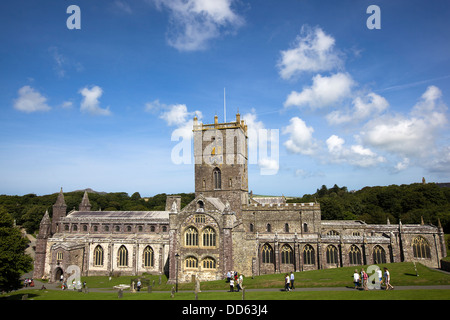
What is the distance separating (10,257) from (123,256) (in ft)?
63.4

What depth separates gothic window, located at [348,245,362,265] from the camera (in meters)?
39.5

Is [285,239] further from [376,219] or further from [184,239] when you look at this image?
[376,219]

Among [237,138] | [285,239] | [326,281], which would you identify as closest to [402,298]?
[326,281]

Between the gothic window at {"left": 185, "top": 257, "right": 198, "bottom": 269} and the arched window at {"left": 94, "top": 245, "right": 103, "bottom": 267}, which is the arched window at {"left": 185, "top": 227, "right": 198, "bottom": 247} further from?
the arched window at {"left": 94, "top": 245, "right": 103, "bottom": 267}

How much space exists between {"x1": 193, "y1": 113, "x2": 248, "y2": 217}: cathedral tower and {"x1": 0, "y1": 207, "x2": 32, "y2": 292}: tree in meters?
24.3

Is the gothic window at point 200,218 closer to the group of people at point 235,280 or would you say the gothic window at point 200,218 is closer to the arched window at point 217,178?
the group of people at point 235,280

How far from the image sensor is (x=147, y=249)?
1865 inches

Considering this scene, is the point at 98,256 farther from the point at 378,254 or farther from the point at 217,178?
the point at 378,254

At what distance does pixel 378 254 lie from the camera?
3931 cm

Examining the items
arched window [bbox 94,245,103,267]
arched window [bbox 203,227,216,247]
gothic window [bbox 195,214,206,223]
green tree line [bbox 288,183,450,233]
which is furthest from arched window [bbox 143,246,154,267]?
green tree line [bbox 288,183,450,233]

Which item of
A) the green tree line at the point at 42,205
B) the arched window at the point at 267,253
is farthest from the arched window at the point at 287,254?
the green tree line at the point at 42,205

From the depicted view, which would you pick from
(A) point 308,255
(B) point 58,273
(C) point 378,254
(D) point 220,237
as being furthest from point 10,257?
(C) point 378,254

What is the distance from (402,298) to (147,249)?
38014 millimetres
